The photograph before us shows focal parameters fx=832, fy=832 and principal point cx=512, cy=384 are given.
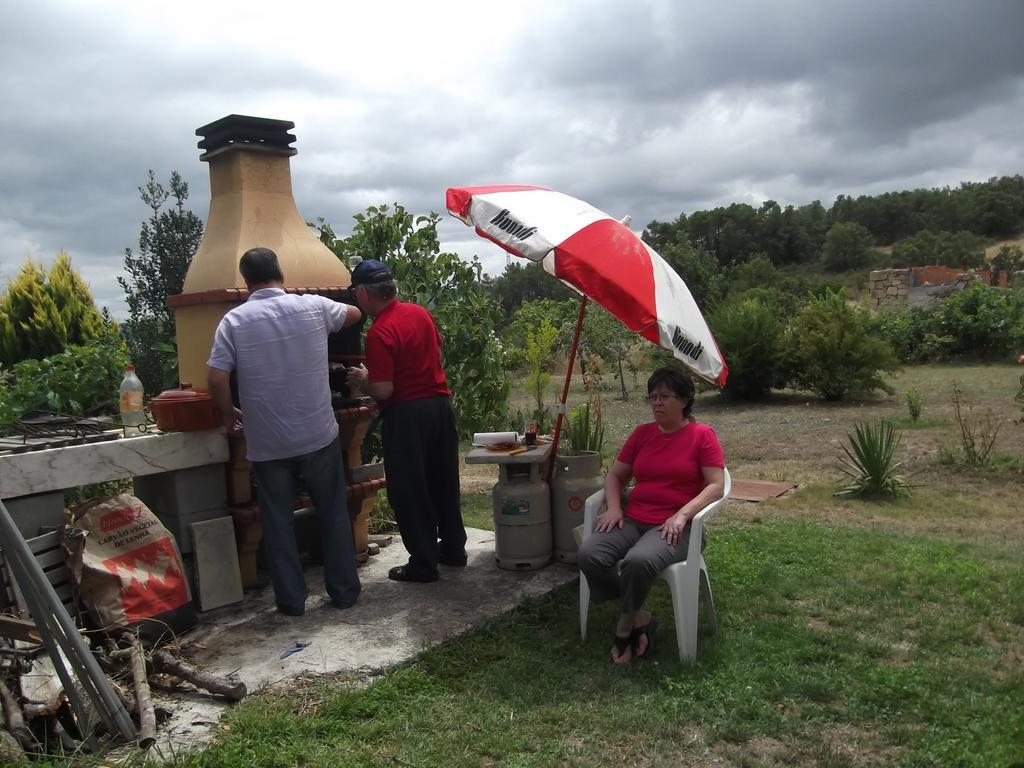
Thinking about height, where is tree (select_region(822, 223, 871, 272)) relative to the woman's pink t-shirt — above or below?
above

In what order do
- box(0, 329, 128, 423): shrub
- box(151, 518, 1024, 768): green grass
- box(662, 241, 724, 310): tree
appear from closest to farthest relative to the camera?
box(151, 518, 1024, 768): green grass < box(0, 329, 128, 423): shrub < box(662, 241, 724, 310): tree

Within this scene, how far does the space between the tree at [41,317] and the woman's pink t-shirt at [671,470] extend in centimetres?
766

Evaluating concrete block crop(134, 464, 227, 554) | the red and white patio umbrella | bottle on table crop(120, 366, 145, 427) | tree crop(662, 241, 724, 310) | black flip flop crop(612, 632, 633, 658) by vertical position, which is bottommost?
black flip flop crop(612, 632, 633, 658)

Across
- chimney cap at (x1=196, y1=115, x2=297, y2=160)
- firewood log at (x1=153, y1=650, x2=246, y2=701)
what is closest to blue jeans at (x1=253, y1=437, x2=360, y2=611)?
firewood log at (x1=153, y1=650, x2=246, y2=701)

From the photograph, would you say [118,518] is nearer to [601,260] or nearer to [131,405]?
[131,405]

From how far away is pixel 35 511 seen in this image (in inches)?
142

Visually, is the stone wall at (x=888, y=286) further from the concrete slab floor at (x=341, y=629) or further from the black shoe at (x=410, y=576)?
the black shoe at (x=410, y=576)

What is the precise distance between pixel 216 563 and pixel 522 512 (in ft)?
5.34

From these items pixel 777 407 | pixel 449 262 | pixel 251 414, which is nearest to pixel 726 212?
pixel 777 407

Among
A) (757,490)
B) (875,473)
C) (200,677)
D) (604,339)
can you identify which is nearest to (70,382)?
(200,677)

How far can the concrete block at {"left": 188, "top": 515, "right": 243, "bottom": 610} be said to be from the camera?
162 inches

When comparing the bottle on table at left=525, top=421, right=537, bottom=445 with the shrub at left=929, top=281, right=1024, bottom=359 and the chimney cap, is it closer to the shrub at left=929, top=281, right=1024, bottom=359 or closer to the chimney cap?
the chimney cap

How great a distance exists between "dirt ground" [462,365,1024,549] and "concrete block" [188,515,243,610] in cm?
418

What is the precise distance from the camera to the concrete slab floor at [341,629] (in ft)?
10.6
